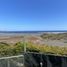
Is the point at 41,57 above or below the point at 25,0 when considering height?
below

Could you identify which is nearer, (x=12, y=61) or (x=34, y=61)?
(x=12, y=61)

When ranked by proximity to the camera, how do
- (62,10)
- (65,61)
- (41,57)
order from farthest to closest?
(62,10) → (41,57) → (65,61)

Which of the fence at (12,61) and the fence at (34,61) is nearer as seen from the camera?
the fence at (34,61)

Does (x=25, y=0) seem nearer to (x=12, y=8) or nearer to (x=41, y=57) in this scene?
(x=12, y=8)

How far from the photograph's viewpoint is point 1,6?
64.4ft

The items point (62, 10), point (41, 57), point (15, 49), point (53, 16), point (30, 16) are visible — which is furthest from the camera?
point (30, 16)

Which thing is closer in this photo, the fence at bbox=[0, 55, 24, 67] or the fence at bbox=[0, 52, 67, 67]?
the fence at bbox=[0, 52, 67, 67]

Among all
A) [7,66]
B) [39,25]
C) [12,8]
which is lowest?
[7,66]

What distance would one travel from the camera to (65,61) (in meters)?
8.26

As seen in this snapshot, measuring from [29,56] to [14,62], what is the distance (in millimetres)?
684

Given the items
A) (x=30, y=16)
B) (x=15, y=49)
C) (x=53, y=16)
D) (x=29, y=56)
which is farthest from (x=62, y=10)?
(x=29, y=56)

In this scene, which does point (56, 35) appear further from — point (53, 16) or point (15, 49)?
point (15, 49)

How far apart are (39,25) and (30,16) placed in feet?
6.04

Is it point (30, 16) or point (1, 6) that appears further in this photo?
point (30, 16)
